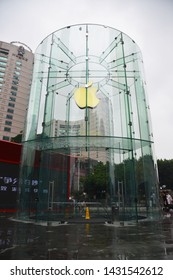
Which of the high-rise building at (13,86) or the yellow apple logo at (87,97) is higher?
the high-rise building at (13,86)

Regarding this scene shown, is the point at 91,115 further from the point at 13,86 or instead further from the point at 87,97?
the point at 13,86

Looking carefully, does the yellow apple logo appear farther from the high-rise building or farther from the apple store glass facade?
the high-rise building

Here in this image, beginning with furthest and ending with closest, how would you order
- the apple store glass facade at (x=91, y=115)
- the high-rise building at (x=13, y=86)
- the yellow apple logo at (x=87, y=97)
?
the high-rise building at (x=13, y=86) < the yellow apple logo at (x=87, y=97) < the apple store glass facade at (x=91, y=115)

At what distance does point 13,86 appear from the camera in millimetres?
72375

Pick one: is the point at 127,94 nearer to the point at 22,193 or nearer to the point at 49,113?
the point at 49,113

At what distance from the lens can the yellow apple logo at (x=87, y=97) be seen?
14.1m

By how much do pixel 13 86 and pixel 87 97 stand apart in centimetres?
6526

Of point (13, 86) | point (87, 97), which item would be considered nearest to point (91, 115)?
point (87, 97)

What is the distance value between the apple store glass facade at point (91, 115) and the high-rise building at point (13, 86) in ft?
175

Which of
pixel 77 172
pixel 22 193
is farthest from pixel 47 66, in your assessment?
pixel 77 172

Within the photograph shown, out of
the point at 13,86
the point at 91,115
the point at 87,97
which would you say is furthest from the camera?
the point at 13,86

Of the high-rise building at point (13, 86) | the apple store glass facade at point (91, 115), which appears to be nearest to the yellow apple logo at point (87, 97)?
the apple store glass facade at point (91, 115)

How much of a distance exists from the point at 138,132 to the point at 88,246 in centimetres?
865

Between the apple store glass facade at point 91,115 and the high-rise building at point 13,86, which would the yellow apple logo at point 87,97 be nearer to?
the apple store glass facade at point 91,115
